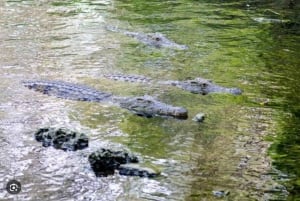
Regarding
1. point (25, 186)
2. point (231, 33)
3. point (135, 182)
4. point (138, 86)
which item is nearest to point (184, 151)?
point (135, 182)

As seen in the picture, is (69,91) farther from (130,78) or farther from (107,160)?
(107,160)

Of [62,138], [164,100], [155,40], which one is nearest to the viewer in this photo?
[62,138]

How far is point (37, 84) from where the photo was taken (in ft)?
30.3

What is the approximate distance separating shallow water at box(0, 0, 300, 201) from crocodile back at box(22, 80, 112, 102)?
159 mm

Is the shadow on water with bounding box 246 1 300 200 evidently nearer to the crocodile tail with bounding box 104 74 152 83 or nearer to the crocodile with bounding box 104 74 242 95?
the crocodile with bounding box 104 74 242 95

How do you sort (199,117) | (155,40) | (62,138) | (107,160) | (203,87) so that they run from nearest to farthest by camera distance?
(107,160), (62,138), (199,117), (203,87), (155,40)

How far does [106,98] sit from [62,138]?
1.95 meters

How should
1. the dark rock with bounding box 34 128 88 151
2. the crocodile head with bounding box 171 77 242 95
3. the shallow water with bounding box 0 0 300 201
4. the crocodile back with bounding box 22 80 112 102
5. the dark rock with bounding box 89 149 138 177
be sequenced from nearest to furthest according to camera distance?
the shallow water with bounding box 0 0 300 201 < the dark rock with bounding box 89 149 138 177 < the dark rock with bounding box 34 128 88 151 < the crocodile back with bounding box 22 80 112 102 < the crocodile head with bounding box 171 77 242 95

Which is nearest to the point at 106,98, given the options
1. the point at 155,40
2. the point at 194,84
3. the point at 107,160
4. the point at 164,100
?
the point at 164,100

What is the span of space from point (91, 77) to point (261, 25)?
6.54 meters

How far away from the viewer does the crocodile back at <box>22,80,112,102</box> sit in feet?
28.4

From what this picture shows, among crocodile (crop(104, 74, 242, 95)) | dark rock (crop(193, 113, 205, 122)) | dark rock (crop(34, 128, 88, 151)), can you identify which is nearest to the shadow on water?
crocodile (crop(104, 74, 242, 95))

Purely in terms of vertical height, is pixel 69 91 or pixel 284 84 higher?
pixel 69 91

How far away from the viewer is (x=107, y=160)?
6.20 metres
